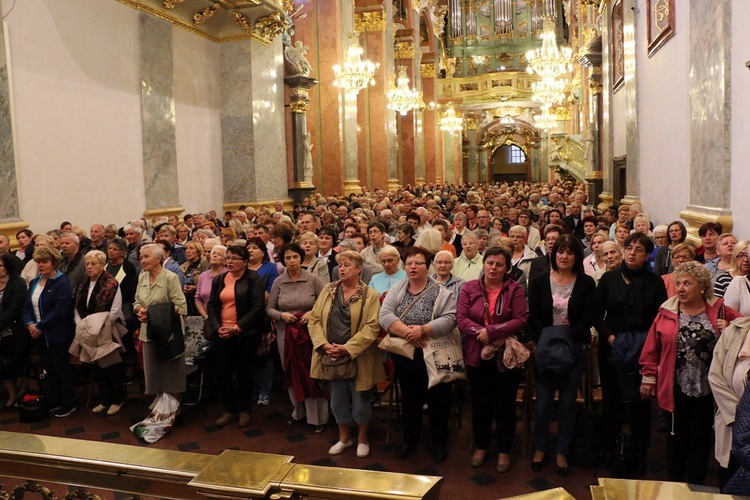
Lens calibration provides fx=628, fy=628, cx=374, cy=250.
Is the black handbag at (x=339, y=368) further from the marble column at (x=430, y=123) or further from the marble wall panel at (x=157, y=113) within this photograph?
the marble column at (x=430, y=123)

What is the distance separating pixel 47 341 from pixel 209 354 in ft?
4.79

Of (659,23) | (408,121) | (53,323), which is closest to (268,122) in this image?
(659,23)

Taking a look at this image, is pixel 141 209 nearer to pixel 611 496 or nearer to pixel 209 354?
pixel 209 354

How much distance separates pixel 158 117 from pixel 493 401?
9307 millimetres

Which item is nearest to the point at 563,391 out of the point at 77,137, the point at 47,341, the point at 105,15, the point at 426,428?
the point at 426,428

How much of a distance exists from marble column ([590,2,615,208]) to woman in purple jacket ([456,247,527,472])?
1199 cm

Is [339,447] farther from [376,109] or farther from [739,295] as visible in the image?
[376,109]

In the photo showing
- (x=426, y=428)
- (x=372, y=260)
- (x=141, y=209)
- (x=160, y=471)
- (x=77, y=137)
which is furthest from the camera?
(x=141, y=209)

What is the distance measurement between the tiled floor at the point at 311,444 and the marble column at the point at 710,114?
314 cm

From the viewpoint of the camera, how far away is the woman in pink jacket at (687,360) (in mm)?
3781

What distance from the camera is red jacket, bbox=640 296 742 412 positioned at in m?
3.83

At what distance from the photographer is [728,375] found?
11.0 ft

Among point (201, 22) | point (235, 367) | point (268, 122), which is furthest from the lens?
point (268, 122)

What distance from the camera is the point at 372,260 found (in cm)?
677
